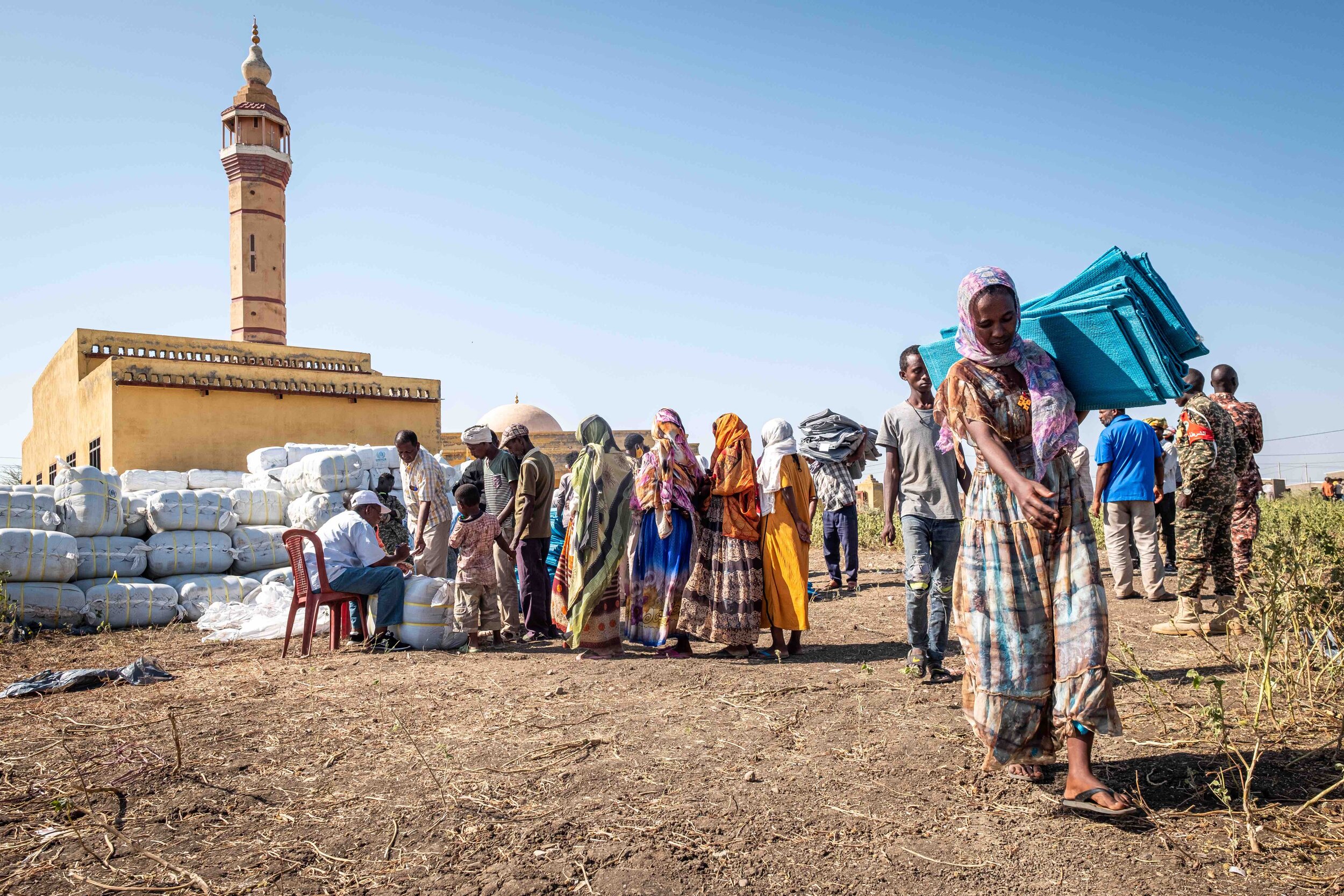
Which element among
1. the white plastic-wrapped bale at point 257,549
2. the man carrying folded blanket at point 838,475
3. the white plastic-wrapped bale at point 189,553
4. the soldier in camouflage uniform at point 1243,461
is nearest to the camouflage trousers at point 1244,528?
the soldier in camouflage uniform at point 1243,461

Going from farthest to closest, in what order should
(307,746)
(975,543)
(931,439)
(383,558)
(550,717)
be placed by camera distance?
1. (383,558)
2. (931,439)
3. (550,717)
4. (307,746)
5. (975,543)

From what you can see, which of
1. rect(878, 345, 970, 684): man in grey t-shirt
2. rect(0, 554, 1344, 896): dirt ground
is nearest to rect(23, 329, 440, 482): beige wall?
rect(0, 554, 1344, 896): dirt ground

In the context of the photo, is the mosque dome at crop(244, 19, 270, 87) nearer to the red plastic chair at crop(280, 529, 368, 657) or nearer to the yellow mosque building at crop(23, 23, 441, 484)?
the yellow mosque building at crop(23, 23, 441, 484)

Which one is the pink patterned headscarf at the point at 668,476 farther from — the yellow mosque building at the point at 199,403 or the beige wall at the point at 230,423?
the yellow mosque building at the point at 199,403

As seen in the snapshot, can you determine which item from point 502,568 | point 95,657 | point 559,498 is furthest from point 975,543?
point 95,657

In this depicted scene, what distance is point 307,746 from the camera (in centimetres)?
392

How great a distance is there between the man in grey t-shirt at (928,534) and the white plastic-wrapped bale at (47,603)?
7.04 metres

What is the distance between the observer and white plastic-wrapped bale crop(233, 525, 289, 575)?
8.90 m

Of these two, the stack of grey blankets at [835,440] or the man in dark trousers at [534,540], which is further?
the stack of grey blankets at [835,440]

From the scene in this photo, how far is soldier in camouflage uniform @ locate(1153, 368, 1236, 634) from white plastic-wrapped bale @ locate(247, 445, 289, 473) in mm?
10174

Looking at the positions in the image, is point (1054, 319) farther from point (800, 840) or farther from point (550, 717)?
point (550, 717)

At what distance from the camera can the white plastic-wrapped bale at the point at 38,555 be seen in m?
7.25

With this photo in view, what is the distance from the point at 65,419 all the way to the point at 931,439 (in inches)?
765

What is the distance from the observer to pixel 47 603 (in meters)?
7.43
